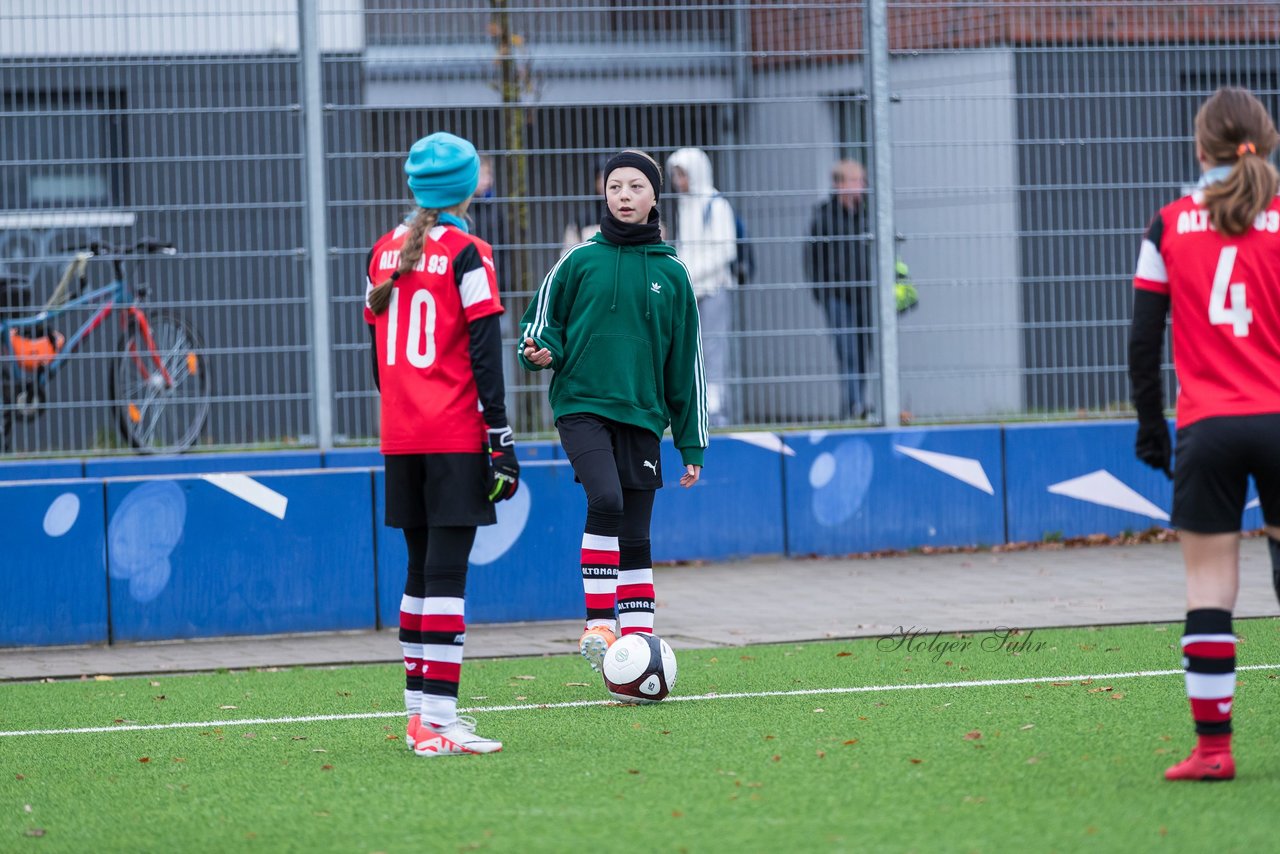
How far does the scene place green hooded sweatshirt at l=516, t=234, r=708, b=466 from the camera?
6.61 m

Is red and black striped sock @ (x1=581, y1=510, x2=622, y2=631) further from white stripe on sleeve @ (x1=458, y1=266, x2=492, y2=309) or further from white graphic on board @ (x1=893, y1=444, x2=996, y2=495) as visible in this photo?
white graphic on board @ (x1=893, y1=444, x2=996, y2=495)

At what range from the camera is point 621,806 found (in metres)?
4.64

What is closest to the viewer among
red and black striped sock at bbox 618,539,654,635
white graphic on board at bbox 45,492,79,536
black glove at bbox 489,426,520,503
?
black glove at bbox 489,426,520,503

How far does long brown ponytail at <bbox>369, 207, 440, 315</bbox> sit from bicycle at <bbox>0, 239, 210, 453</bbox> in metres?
5.26

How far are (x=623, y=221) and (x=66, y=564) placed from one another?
339 cm

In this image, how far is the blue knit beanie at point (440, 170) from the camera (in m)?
5.56

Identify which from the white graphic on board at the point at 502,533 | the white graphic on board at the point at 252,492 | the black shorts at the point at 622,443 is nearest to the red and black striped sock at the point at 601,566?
the black shorts at the point at 622,443

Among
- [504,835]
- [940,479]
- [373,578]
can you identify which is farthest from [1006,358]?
[504,835]

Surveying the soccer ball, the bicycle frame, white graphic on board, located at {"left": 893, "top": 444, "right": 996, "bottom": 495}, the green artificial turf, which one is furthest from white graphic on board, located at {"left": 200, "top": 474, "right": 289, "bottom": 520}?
white graphic on board, located at {"left": 893, "top": 444, "right": 996, "bottom": 495}

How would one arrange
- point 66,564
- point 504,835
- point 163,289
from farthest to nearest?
point 163,289, point 66,564, point 504,835

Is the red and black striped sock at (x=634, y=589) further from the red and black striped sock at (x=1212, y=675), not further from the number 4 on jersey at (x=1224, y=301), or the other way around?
the number 4 on jersey at (x=1224, y=301)

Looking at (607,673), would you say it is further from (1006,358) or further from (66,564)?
(1006,358)

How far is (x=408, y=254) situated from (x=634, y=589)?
5.90 ft

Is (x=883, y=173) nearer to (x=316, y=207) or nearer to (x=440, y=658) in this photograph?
(x=316, y=207)
